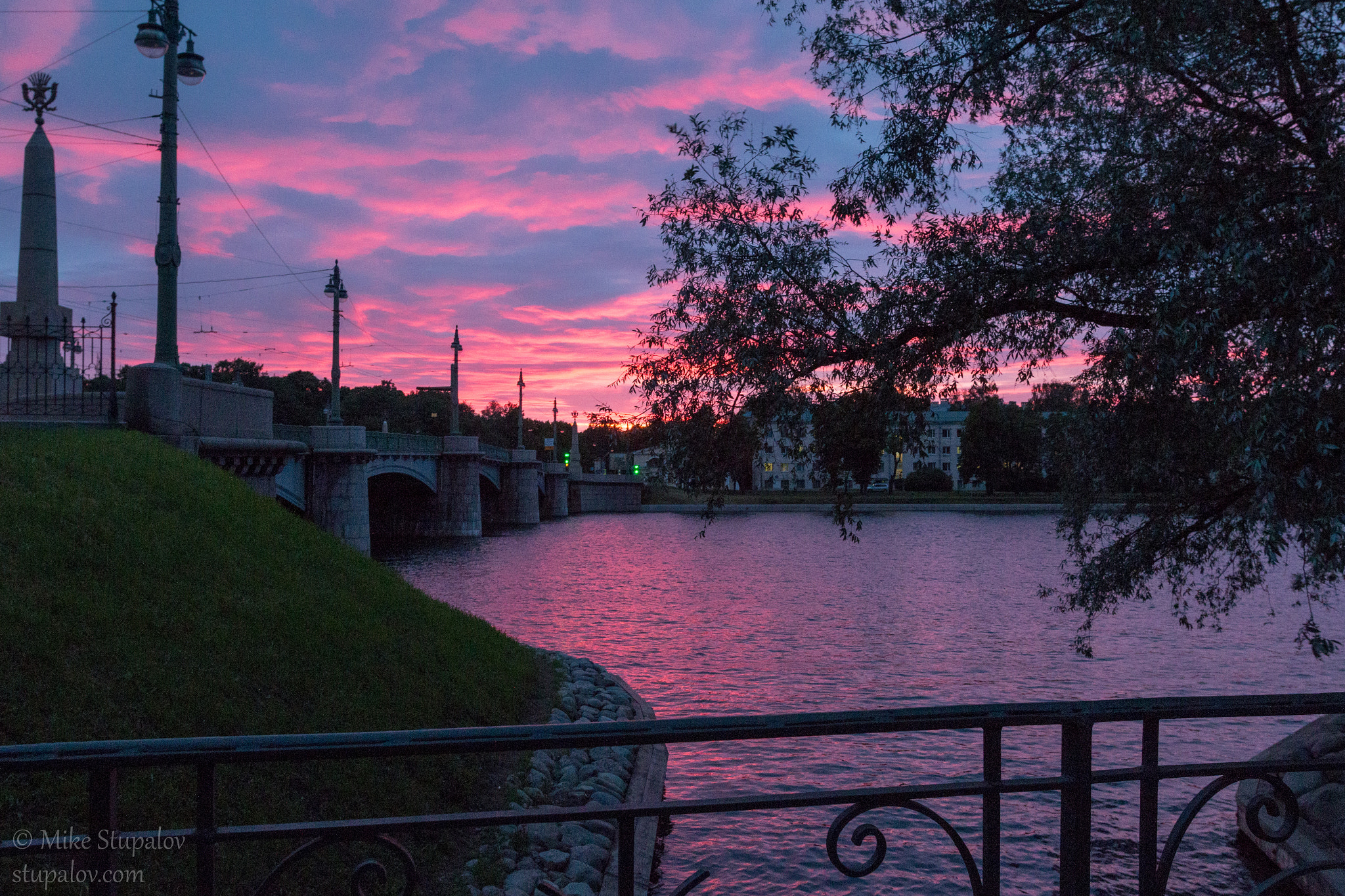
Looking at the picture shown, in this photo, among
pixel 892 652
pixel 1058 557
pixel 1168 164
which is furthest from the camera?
pixel 1058 557

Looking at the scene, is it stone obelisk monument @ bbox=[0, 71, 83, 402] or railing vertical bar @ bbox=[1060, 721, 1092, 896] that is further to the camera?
stone obelisk monument @ bbox=[0, 71, 83, 402]

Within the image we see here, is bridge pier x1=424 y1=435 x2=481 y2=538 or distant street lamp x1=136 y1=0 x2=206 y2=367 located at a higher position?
distant street lamp x1=136 y1=0 x2=206 y2=367

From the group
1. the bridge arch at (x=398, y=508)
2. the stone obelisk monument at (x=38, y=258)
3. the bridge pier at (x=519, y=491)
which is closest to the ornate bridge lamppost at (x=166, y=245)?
the stone obelisk monument at (x=38, y=258)

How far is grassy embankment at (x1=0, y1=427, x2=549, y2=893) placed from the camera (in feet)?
22.4

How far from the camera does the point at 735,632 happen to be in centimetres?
2752

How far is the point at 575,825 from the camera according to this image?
9.49 m

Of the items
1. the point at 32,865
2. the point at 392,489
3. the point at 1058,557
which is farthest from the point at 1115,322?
the point at 392,489

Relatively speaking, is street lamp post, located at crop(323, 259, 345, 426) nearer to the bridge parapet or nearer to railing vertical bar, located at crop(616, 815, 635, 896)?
the bridge parapet

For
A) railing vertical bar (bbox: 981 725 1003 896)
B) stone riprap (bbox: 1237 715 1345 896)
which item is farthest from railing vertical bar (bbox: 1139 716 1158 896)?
stone riprap (bbox: 1237 715 1345 896)

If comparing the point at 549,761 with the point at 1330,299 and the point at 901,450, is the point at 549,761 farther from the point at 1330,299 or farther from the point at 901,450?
the point at 1330,299

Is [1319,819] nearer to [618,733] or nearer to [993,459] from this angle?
[618,733]

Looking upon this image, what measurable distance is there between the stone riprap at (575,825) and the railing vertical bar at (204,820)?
9.93ft

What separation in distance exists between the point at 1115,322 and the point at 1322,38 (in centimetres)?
269

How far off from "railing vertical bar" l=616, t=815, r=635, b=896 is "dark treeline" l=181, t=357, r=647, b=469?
8290 cm
